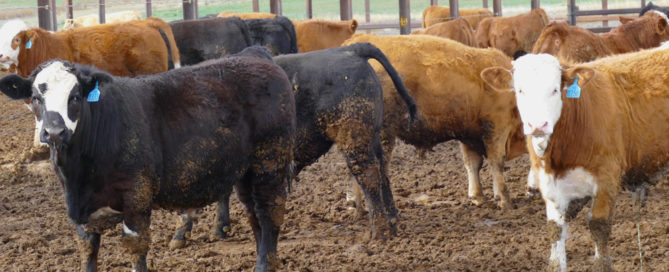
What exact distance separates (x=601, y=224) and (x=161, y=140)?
9.36 ft

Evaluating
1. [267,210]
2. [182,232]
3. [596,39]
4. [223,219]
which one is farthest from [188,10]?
[267,210]

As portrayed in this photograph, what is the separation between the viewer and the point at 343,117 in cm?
629

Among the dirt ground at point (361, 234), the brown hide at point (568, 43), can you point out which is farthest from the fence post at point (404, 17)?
the dirt ground at point (361, 234)

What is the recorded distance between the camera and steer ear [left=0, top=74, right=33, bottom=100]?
4.57 metres

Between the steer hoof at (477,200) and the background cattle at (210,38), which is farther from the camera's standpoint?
the background cattle at (210,38)

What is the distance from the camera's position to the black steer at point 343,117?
20.7ft

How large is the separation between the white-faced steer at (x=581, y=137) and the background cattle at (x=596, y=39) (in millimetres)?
4688

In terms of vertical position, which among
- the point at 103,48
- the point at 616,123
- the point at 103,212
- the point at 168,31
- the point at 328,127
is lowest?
the point at 103,212

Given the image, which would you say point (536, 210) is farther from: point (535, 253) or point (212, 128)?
point (212, 128)

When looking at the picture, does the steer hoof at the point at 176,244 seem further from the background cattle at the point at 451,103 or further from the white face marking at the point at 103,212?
the background cattle at the point at 451,103

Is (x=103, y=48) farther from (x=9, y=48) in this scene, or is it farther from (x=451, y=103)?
(x=451, y=103)

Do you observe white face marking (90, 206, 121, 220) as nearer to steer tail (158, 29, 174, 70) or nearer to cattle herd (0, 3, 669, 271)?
cattle herd (0, 3, 669, 271)

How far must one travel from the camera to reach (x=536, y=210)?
7.17 meters

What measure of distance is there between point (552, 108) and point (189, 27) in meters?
7.01
